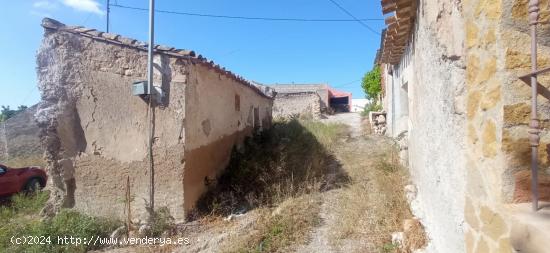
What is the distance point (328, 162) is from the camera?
9.01 m

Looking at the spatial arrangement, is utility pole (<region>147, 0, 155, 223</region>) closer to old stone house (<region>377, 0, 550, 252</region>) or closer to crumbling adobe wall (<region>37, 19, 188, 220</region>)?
crumbling adobe wall (<region>37, 19, 188, 220</region>)

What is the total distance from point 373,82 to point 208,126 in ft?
54.2

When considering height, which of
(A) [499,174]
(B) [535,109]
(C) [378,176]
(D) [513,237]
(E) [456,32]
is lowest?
(C) [378,176]

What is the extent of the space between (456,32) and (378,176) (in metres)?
4.61

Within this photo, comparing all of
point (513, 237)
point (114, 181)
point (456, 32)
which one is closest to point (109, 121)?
point (114, 181)

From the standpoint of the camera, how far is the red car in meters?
8.06

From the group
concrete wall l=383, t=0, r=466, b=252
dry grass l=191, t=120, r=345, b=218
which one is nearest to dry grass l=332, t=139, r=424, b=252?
concrete wall l=383, t=0, r=466, b=252

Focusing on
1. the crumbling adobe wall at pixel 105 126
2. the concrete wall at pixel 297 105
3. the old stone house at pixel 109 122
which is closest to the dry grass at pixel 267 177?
the old stone house at pixel 109 122

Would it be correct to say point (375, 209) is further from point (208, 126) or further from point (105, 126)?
point (105, 126)

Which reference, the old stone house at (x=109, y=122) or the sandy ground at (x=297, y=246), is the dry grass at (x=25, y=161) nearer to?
the old stone house at (x=109, y=122)

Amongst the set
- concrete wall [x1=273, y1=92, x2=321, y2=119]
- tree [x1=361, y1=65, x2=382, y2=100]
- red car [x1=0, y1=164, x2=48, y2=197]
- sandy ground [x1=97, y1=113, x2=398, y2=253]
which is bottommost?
sandy ground [x1=97, y1=113, x2=398, y2=253]

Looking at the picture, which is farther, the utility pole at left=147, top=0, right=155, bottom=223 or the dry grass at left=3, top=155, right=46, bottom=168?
the dry grass at left=3, top=155, right=46, bottom=168

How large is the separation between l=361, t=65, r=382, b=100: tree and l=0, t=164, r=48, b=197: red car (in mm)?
16976

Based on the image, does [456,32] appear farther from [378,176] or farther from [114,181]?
[114,181]
